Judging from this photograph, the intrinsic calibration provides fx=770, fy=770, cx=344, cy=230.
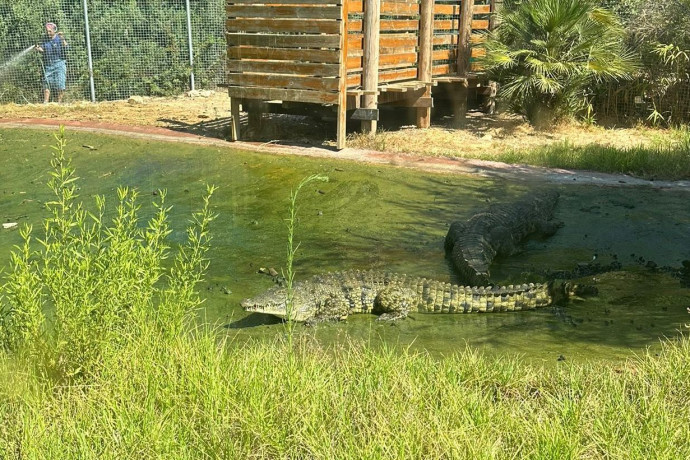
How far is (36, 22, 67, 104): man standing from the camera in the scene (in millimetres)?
15828

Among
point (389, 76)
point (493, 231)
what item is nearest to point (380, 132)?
point (389, 76)

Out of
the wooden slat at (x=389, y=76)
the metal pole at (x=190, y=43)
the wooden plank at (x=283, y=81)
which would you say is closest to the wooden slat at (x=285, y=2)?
the wooden plank at (x=283, y=81)

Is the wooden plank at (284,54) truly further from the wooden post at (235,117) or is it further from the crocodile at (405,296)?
the crocodile at (405,296)

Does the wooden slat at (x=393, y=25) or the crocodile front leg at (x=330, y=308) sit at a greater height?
the wooden slat at (x=393, y=25)

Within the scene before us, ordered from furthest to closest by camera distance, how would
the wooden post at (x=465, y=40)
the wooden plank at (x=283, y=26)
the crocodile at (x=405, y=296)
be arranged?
1. the wooden post at (x=465, y=40)
2. the wooden plank at (x=283, y=26)
3. the crocodile at (x=405, y=296)

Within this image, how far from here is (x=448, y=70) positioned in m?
14.1

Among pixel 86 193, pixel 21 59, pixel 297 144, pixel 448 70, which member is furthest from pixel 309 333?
pixel 21 59

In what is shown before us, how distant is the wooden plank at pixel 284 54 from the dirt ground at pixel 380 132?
4.23ft

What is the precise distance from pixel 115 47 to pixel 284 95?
281 inches

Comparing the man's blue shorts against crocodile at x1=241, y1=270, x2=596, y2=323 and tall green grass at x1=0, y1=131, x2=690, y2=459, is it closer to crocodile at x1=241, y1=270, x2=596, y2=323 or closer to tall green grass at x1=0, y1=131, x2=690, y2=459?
crocodile at x1=241, y1=270, x2=596, y2=323

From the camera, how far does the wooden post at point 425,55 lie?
12.7 meters

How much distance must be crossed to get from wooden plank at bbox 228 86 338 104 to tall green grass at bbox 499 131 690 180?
2.60 metres

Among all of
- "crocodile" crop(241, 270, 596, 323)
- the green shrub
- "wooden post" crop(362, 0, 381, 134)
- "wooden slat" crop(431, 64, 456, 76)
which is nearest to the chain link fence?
"wooden slat" crop(431, 64, 456, 76)

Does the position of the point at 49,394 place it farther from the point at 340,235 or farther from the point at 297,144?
the point at 297,144
